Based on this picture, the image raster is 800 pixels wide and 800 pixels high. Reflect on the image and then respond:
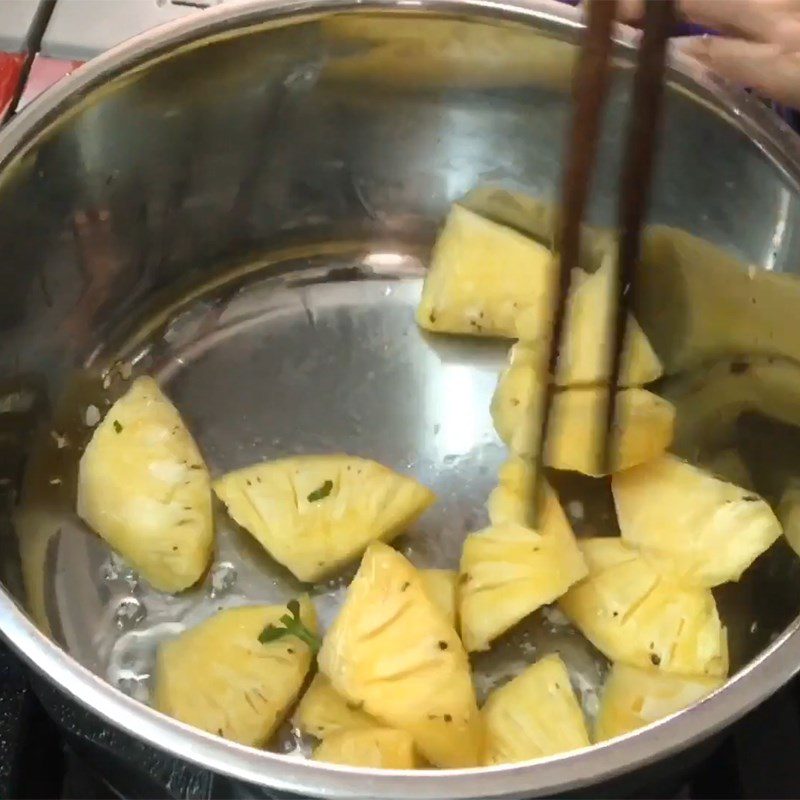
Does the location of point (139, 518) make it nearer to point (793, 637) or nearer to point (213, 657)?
point (213, 657)

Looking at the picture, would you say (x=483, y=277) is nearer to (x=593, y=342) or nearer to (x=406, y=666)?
(x=593, y=342)

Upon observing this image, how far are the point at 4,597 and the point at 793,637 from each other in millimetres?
456

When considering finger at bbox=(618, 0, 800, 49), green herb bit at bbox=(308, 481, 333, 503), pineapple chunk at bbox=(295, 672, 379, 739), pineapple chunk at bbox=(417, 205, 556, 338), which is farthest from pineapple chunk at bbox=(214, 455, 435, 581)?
finger at bbox=(618, 0, 800, 49)

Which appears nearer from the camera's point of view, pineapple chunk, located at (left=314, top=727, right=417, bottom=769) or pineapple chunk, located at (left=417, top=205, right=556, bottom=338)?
pineapple chunk, located at (left=314, top=727, right=417, bottom=769)

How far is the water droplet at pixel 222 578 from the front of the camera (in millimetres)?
843

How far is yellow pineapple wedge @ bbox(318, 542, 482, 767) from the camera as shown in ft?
2.23

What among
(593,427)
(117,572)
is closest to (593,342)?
(593,427)

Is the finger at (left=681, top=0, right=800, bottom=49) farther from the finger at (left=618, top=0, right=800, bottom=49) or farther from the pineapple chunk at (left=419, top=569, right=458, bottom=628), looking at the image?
the pineapple chunk at (left=419, top=569, right=458, bottom=628)

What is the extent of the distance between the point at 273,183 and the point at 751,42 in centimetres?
45

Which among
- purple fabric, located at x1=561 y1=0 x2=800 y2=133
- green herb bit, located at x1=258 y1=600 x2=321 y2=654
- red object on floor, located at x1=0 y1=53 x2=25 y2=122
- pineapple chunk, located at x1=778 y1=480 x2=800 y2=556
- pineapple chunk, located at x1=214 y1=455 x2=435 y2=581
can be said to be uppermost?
purple fabric, located at x1=561 y1=0 x2=800 y2=133

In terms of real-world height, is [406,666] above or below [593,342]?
below

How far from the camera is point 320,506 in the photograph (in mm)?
812

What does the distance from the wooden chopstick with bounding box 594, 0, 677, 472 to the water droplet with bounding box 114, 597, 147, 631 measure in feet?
1.45

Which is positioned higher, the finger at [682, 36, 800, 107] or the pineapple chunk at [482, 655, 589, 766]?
the finger at [682, 36, 800, 107]
